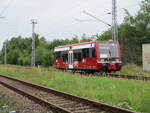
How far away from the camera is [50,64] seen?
5309cm

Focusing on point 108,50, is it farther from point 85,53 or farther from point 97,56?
point 85,53

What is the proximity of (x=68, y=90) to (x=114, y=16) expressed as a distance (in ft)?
52.1

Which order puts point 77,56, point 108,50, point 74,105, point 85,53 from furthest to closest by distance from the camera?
point 77,56 → point 85,53 → point 108,50 → point 74,105

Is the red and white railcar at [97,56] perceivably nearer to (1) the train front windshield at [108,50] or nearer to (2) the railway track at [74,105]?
(1) the train front windshield at [108,50]

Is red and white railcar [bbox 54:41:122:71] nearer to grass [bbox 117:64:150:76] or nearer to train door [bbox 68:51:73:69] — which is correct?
train door [bbox 68:51:73:69]

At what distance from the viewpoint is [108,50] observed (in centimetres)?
2322

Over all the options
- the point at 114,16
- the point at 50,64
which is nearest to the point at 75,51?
the point at 114,16

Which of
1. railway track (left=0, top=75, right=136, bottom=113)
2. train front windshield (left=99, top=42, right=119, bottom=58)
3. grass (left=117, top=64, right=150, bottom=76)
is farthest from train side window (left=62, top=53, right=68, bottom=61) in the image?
railway track (left=0, top=75, right=136, bottom=113)

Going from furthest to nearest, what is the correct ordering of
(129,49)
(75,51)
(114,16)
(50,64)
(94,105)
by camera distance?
(50,64) < (129,49) < (114,16) < (75,51) < (94,105)

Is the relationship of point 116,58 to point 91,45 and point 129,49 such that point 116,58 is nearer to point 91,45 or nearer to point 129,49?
point 91,45

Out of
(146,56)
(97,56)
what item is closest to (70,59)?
(97,56)

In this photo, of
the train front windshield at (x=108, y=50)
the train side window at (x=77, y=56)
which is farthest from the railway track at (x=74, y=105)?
the train side window at (x=77, y=56)

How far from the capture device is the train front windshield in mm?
22781

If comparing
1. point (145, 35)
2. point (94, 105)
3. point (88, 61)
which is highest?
point (145, 35)
